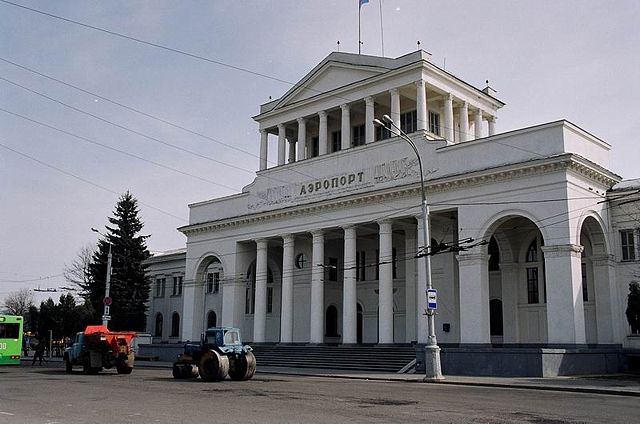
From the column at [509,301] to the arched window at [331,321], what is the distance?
14050 mm

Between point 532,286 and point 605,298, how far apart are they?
418 centimetres

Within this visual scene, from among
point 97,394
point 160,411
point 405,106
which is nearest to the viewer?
point 160,411

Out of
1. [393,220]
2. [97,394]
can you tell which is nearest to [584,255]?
[393,220]

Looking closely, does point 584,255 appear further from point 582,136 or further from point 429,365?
point 429,365

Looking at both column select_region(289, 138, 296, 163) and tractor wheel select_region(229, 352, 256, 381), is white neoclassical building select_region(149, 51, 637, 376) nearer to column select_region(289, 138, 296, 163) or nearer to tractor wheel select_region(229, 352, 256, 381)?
column select_region(289, 138, 296, 163)

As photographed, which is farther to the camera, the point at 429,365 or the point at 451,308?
the point at 451,308

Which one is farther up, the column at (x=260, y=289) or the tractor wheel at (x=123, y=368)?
the column at (x=260, y=289)

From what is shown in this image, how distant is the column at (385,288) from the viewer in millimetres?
35500

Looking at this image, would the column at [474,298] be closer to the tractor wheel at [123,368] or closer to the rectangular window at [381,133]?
the rectangular window at [381,133]

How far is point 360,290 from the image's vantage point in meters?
44.3

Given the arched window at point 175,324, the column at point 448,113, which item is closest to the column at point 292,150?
the column at point 448,113

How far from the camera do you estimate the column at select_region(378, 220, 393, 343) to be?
116 feet

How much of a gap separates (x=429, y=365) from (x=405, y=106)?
21362 mm

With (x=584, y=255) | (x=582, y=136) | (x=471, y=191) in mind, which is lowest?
(x=584, y=255)
